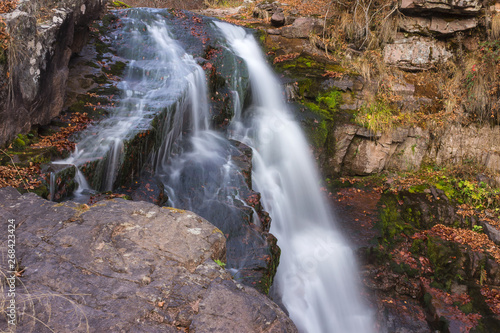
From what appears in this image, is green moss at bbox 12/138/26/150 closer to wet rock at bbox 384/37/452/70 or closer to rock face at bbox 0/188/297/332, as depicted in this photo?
rock face at bbox 0/188/297/332

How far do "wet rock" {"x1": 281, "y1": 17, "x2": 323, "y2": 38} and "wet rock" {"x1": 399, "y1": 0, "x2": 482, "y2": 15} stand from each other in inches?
109

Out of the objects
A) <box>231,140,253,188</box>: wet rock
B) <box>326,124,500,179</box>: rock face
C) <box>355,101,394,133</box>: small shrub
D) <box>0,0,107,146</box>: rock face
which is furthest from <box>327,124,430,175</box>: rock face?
<box>0,0,107,146</box>: rock face

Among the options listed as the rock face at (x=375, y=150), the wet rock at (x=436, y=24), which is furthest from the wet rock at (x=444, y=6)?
the rock face at (x=375, y=150)

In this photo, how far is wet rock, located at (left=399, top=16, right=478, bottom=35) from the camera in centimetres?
938

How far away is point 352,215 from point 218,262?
5384 millimetres

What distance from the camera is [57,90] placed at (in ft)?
21.0

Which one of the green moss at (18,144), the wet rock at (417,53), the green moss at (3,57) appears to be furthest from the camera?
the wet rock at (417,53)

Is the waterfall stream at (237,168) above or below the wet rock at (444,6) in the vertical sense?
below

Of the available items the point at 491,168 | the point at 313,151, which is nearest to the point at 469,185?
the point at 491,168

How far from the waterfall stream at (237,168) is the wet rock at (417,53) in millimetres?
3868

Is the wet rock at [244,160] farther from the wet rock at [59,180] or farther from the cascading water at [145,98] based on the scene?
the wet rock at [59,180]

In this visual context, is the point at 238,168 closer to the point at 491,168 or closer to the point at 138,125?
the point at 138,125

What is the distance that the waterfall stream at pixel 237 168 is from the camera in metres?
5.88

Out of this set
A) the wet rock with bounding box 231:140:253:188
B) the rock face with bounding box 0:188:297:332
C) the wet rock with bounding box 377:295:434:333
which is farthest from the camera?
the wet rock with bounding box 231:140:253:188
